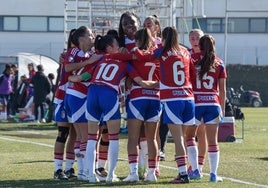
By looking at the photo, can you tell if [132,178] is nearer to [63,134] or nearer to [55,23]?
[63,134]

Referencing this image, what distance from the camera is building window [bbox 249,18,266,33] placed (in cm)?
5562

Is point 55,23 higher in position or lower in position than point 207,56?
higher

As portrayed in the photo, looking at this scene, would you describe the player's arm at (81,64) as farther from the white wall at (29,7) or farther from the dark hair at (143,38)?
the white wall at (29,7)

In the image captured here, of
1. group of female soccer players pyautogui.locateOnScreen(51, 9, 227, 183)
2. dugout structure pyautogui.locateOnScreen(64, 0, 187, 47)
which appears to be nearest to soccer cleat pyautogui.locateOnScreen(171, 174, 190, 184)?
group of female soccer players pyautogui.locateOnScreen(51, 9, 227, 183)

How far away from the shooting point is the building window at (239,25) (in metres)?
55.3

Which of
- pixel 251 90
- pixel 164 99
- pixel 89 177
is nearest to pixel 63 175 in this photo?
pixel 89 177

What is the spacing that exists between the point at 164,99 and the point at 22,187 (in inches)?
89.9

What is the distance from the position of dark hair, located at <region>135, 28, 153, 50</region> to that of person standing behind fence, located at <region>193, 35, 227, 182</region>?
2.73 ft

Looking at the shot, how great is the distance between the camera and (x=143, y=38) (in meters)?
13.2

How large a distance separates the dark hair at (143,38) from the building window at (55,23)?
40.0 metres

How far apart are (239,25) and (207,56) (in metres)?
A: 42.4

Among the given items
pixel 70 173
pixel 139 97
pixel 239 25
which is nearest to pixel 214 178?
pixel 139 97

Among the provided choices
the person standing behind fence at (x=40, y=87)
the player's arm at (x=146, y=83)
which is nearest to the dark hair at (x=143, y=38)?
the player's arm at (x=146, y=83)

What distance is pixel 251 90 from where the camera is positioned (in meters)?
52.3
